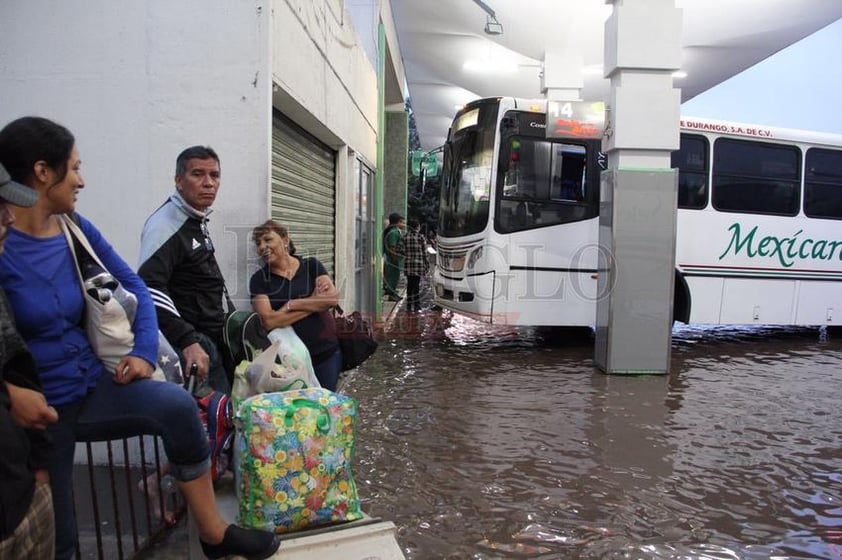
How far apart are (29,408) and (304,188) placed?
182 inches

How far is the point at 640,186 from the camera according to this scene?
23.8 ft

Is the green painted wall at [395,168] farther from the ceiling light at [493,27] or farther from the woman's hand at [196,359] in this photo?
the woman's hand at [196,359]

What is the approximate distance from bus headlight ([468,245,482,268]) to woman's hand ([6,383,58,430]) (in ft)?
22.4

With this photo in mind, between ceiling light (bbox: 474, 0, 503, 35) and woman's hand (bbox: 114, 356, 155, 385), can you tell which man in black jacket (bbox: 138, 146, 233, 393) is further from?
ceiling light (bbox: 474, 0, 503, 35)

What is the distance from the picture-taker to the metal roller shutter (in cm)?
545

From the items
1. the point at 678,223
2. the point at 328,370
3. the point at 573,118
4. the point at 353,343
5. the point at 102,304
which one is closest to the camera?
the point at 102,304

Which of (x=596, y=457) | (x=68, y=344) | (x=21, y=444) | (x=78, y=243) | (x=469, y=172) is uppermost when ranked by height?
(x=469, y=172)

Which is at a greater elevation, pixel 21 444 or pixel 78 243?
pixel 78 243

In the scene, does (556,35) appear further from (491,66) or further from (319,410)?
(319,410)

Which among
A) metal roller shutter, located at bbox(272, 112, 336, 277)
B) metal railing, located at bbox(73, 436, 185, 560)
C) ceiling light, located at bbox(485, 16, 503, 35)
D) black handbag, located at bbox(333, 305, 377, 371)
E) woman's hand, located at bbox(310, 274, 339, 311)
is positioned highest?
ceiling light, located at bbox(485, 16, 503, 35)

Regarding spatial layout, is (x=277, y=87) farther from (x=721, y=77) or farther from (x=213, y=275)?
(x=721, y=77)

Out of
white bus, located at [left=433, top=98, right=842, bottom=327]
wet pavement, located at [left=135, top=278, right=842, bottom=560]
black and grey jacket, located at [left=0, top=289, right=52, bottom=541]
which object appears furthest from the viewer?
white bus, located at [left=433, top=98, right=842, bottom=327]

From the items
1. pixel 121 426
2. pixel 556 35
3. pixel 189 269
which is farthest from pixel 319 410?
pixel 556 35

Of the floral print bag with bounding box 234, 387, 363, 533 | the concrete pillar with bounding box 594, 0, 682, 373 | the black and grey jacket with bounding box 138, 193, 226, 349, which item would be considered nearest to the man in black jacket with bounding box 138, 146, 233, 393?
the black and grey jacket with bounding box 138, 193, 226, 349
